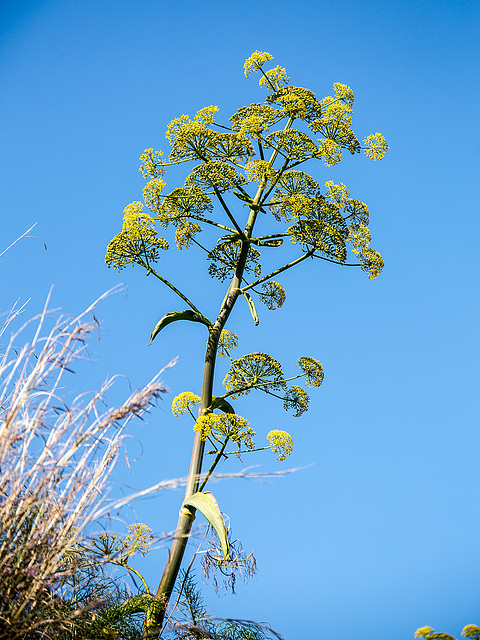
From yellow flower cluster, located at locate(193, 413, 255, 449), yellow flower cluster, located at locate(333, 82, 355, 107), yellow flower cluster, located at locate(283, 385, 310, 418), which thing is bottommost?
yellow flower cluster, located at locate(193, 413, 255, 449)

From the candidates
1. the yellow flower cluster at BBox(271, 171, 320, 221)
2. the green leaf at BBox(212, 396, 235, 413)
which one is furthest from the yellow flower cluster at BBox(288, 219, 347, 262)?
the green leaf at BBox(212, 396, 235, 413)

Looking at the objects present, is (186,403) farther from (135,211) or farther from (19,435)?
(19,435)

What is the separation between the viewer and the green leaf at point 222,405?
11.7 ft

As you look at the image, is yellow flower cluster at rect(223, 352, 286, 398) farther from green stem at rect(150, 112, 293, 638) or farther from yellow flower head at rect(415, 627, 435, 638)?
yellow flower head at rect(415, 627, 435, 638)

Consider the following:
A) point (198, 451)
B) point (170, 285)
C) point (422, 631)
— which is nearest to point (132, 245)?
point (170, 285)

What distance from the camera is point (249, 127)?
396 centimetres

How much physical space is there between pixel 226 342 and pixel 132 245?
0.97m

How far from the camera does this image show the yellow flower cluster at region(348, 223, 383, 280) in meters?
4.12

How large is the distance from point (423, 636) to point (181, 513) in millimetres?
1509

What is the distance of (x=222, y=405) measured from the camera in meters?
3.62

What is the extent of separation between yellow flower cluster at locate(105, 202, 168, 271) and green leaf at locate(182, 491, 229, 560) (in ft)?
4.34

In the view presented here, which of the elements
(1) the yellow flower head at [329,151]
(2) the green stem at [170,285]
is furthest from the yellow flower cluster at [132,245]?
(1) the yellow flower head at [329,151]

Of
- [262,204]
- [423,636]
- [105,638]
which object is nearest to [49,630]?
[105,638]

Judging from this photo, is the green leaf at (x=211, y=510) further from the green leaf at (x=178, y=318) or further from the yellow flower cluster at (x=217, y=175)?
the yellow flower cluster at (x=217, y=175)
